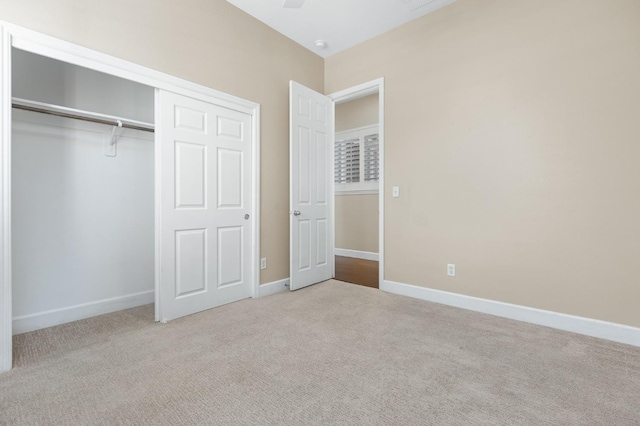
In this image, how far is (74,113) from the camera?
A: 2318 millimetres

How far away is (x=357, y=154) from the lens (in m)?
5.68

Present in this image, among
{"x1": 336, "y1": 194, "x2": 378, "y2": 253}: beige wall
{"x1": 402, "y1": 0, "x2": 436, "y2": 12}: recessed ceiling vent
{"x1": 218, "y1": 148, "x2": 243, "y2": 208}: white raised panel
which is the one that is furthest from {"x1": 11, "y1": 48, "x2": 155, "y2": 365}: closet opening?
{"x1": 336, "y1": 194, "x2": 378, "y2": 253}: beige wall

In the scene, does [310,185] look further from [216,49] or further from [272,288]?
[216,49]

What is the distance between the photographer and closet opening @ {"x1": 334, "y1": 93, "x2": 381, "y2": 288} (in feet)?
17.6

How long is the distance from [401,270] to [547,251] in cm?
133

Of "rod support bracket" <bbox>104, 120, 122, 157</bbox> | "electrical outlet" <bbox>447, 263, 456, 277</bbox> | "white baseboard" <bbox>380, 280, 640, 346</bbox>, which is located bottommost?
"white baseboard" <bbox>380, 280, 640, 346</bbox>

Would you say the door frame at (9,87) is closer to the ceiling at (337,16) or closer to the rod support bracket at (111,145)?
the rod support bracket at (111,145)

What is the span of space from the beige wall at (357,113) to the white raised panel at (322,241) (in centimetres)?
259

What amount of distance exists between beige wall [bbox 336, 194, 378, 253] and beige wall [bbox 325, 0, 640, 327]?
2031 mm

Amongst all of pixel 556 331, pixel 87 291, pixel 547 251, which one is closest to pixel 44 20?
pixel 87 291

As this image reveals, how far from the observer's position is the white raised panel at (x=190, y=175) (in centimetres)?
257

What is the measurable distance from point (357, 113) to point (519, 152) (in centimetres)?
356

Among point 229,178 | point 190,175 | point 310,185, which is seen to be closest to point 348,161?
point 310,185

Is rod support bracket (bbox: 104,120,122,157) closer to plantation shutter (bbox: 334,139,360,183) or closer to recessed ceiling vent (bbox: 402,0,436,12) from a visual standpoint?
recessed ceiling vent (bbox: 402,0,436,12)
